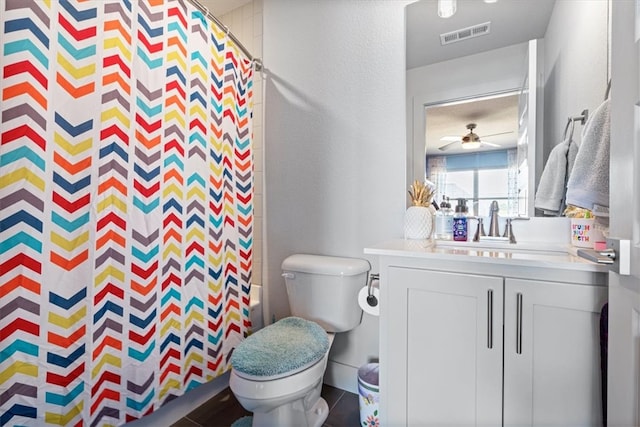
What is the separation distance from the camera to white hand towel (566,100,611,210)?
0.89m

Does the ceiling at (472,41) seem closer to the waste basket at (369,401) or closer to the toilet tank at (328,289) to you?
the toilet tank at (328,289)

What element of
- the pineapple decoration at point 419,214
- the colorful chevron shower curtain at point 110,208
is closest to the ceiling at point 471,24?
the pineapple decoration at point 419,214

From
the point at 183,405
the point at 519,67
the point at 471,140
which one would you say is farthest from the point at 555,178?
the point at 183,405

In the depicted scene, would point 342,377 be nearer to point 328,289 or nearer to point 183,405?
point 328,289

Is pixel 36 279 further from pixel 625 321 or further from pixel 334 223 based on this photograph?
pixel 625 321

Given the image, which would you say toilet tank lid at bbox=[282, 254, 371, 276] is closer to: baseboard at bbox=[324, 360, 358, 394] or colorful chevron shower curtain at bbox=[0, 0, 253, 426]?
colorful chevron shower curtain at bbox=[0, 0, 253, 426]

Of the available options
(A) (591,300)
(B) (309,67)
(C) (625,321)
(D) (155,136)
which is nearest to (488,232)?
(A) (591,300)

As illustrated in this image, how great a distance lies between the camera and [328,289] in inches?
56.8

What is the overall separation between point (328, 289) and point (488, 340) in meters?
0.72

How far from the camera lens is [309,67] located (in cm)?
173

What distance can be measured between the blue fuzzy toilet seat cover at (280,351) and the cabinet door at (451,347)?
33cm

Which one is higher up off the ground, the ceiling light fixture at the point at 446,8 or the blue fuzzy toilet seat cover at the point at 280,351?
the ceiling light fixture at the point at 446,8

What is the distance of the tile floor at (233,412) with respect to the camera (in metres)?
1.37

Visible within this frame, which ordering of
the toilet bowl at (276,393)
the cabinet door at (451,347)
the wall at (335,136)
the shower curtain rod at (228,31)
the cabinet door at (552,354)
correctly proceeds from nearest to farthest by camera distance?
1. the cabinet door at (552,354)
2. the cabinet door at (451,347)
3. the toilet bowl at (276,393)
4. the shower curtain rod at (228,31)
5. the wall at (335,136)
